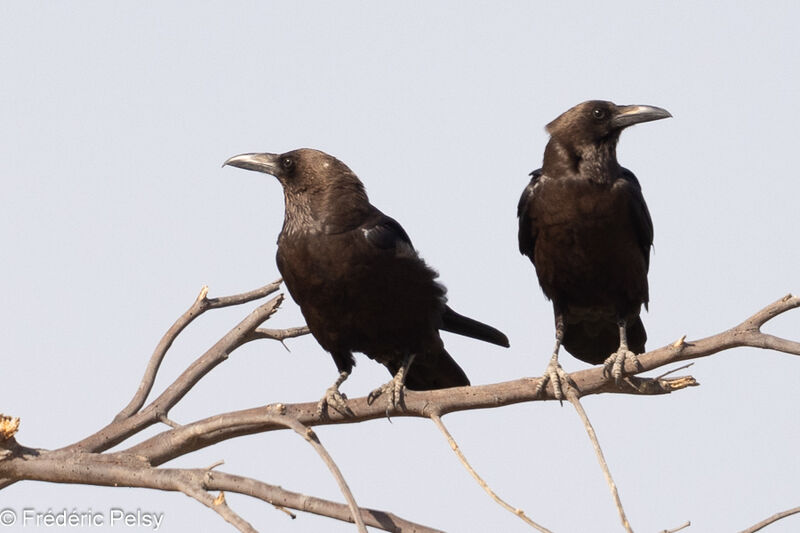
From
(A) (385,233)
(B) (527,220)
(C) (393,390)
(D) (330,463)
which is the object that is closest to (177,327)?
(A) (385,233)

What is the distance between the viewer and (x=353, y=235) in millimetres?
6898

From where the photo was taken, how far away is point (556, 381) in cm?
569

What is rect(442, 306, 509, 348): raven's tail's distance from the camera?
7449mm

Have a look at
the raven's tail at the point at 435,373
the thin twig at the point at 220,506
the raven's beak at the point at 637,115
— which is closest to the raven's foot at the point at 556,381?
the raven's tail at the point at 435,373

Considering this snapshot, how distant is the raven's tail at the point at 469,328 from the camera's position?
7.45m

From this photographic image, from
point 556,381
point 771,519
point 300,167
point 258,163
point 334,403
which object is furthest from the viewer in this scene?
point 258,163

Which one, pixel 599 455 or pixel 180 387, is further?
pixel 180 387

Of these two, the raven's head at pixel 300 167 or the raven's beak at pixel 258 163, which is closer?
the raven's head at pixel 300 167

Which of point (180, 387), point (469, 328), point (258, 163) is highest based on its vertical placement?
point (258, 163)

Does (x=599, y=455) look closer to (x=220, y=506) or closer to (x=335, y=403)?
(x=220, y=506)

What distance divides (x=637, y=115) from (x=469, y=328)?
1.71 meters

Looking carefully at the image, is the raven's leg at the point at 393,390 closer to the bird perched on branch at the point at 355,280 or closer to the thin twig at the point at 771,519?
the bird perched on branch at the point at 355,280

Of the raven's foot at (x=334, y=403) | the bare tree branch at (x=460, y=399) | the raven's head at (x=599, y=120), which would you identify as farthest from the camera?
the raven's head at (x=599, y=120)

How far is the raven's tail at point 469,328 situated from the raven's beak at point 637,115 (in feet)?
5.01
